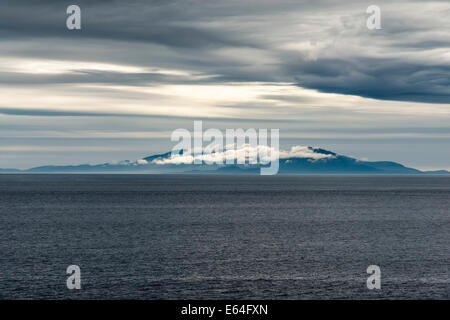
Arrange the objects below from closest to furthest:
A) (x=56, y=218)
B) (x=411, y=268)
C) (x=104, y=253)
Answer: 1. (x=411, y=268)
2. (x=104, y=253)
3. (x=56, y=218)

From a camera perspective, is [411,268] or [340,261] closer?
[411,268]

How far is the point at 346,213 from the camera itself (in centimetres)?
15625

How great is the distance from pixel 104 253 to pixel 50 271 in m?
15.3

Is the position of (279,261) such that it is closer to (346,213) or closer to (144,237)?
(144,237)

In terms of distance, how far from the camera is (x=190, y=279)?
192 ft

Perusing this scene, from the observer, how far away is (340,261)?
234ft
